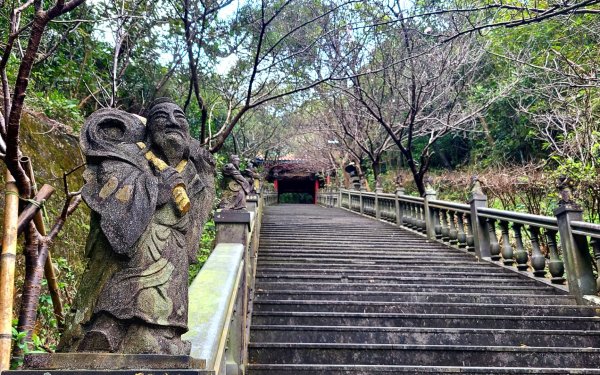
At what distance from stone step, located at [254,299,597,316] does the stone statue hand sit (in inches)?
117

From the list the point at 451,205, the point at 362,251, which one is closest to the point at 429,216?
the point at 451,205

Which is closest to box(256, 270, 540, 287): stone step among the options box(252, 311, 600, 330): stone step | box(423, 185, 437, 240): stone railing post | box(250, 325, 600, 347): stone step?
box(252, 311, 600, 330): stone step

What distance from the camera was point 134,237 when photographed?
1456 mm

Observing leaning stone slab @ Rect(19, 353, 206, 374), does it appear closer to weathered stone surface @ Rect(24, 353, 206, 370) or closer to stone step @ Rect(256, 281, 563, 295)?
weathered stone surface @ Rect(24, 353, 206, 370)

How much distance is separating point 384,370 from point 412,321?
1000 millimetres

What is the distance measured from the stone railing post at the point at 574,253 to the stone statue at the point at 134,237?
4.79 m

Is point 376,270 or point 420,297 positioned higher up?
point 376,270

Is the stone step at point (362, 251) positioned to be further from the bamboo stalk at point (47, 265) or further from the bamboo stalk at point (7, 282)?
the bamboo stalk at point (7, 282)

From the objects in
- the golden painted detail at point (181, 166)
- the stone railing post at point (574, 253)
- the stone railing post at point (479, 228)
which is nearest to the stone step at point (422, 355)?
the stone railing post at point (574, 253)

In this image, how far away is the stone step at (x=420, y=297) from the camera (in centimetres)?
455

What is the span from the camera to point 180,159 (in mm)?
1745

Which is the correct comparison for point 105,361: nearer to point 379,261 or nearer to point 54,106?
point 54,106

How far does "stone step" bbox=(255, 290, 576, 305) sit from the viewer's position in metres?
4.55

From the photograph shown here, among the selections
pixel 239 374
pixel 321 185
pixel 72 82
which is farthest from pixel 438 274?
pixel 321 185
